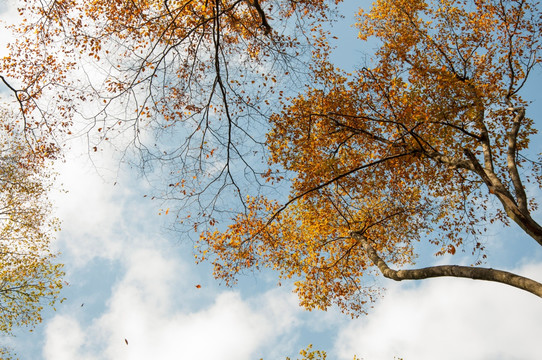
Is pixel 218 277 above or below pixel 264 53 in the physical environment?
below

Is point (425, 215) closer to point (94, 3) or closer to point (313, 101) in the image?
point (313, 101)

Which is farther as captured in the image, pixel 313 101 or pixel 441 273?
pixel 313 101

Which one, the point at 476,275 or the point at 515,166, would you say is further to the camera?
the point at 515,166

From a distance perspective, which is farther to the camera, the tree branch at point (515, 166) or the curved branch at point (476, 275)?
the tree branch at point (515, 166)

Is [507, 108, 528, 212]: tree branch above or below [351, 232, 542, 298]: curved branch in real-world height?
above

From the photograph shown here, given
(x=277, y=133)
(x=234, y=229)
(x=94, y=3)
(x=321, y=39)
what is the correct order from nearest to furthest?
1. (x=94, y=3)
2. (x=234, y=229)
3. (x=321, y=39)
4. (x=277, y=133)

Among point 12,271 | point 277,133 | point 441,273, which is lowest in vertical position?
point 441,273

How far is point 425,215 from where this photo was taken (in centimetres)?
912

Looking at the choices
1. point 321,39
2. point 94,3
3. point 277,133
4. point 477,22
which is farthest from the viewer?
point 477,22

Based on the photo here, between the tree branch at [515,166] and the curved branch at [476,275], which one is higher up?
the tree branch at [515,166]

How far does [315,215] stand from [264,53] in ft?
20.1

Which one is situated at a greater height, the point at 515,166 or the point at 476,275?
the point at 515,166

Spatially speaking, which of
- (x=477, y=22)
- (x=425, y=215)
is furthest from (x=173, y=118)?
(x=477, y=22)

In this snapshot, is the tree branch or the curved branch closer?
the curved branch
